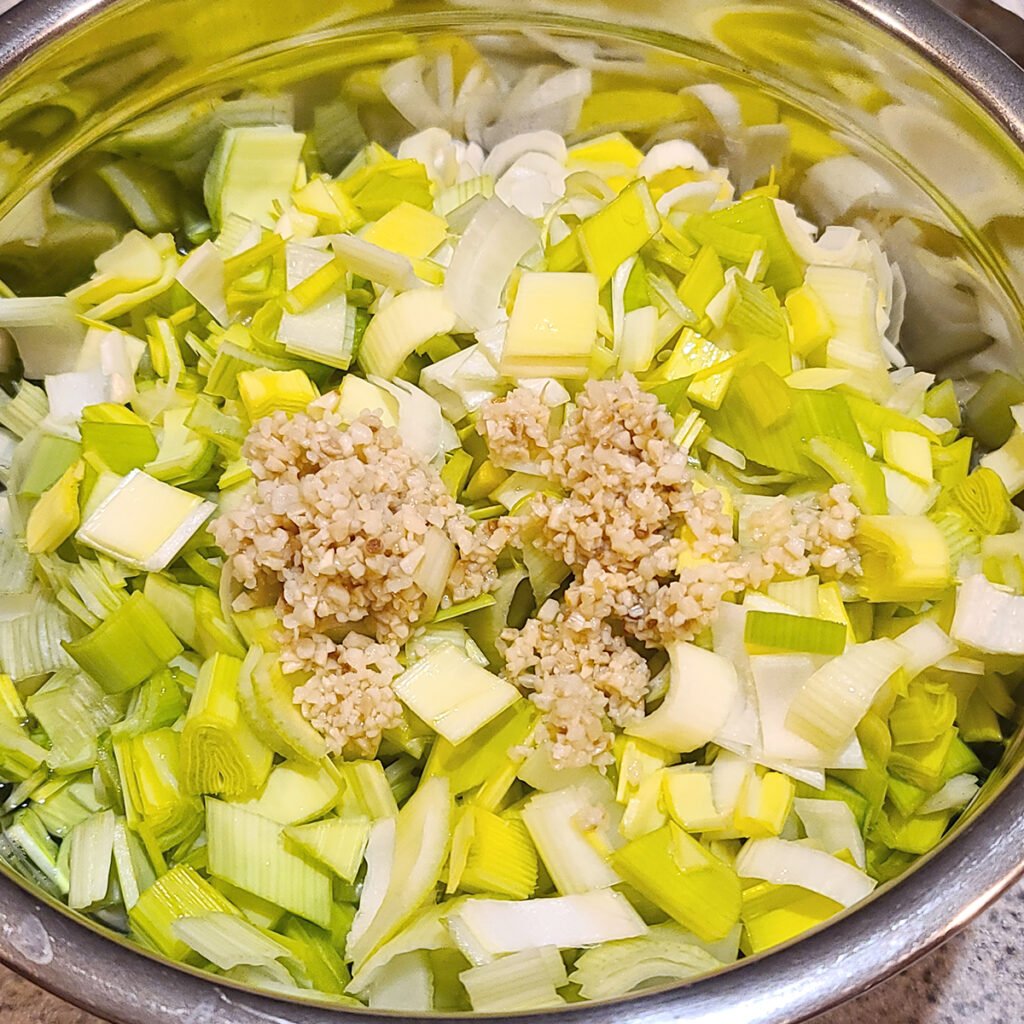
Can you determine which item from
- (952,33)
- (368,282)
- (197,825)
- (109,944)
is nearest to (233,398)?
(368,282)

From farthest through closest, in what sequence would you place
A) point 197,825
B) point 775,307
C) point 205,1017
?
1. point 775,307
2. point 197,825
3. point 205,1017

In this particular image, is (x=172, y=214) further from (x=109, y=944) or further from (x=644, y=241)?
(x=109, y=944)

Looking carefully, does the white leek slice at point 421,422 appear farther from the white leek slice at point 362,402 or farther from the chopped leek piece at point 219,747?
the chopped leek piece at point 219,747

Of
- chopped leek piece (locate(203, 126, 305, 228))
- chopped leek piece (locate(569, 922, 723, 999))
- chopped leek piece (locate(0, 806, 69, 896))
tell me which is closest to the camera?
chopped leek piece (locate(569, 922, 723, 999))

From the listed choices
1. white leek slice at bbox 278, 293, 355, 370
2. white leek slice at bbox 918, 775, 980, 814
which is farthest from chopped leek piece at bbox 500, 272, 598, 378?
white leek slice at bbox 918, 775, 980, 814

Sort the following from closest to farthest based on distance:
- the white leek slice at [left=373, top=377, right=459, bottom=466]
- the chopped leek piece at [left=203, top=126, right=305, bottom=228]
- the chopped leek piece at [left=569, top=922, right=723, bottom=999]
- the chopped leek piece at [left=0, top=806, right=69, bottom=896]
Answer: the chopped leek piece at [left=569, top=922, right=723, bottom=999] < the chopped leek piece at [left=0, top=806, right=69, bottom=896] < the white leek slice at [left=373, top=377, right=459, bottom=466] < the chopped leek piece at [left=203, top=126, right=305, bottom=228]

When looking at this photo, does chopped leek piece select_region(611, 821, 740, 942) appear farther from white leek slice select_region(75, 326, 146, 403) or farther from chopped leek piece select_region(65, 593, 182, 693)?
white leek slice select_region(75, 326, 146, 403)

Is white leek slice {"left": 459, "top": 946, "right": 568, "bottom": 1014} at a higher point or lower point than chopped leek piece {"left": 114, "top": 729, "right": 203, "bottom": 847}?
higher

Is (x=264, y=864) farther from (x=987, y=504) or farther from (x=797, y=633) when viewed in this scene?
(x=987, y=504)
